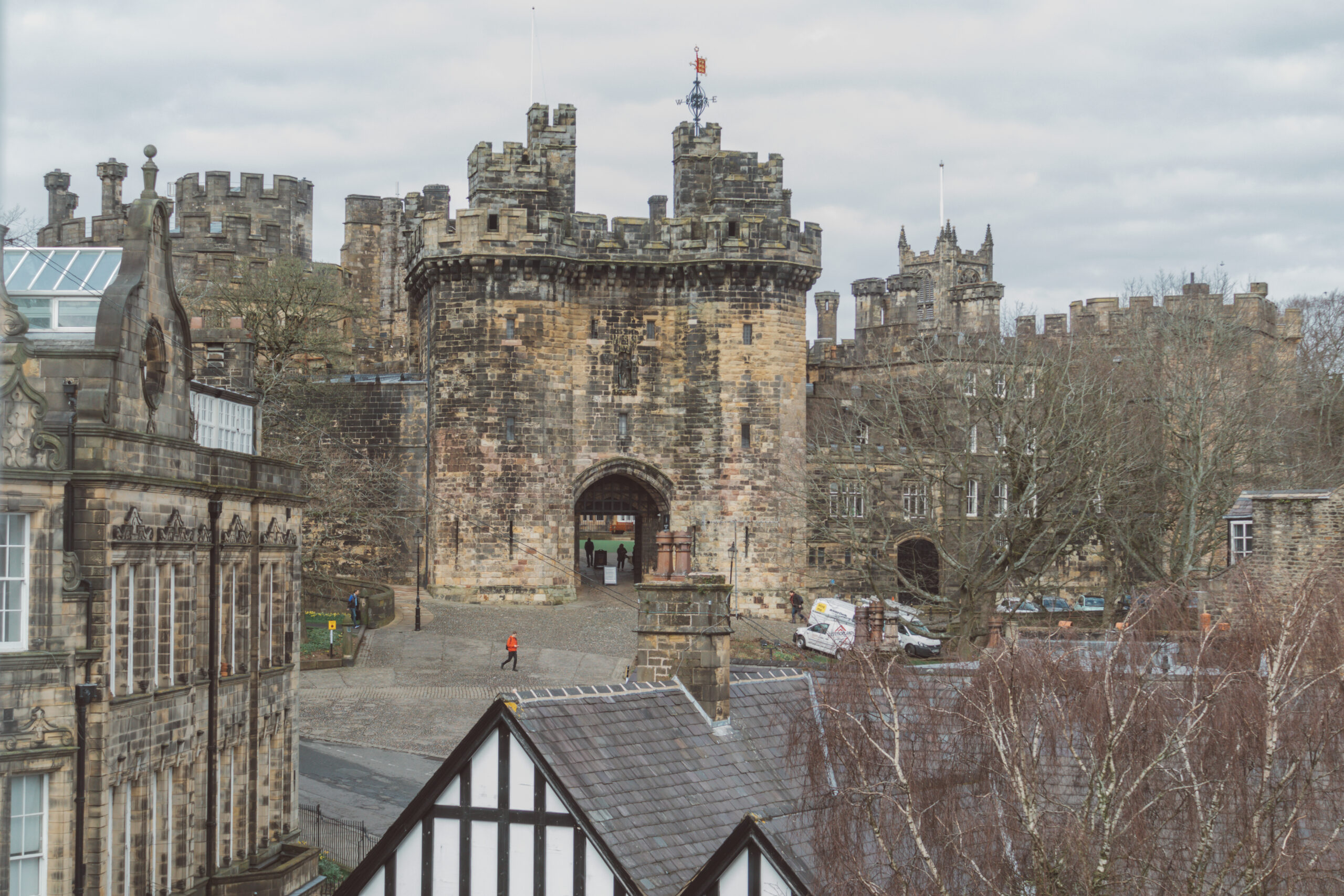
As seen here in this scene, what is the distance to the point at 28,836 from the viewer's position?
14078 millimetres

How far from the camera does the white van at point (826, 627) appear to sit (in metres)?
36.1

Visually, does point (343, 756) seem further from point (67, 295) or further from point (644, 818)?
point (644, 818)

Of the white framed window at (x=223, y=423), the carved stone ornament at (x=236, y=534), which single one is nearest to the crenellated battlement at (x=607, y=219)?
the white framed window at (x=223, y=423)

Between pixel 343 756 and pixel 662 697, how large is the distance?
490 inches

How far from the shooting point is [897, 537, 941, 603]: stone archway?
159ft

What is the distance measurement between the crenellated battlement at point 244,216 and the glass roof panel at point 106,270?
37.0m

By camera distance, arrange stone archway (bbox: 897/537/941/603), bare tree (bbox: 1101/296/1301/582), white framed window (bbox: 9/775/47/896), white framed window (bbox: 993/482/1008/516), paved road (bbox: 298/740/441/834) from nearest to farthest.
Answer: white framed window (bbox: 9/775/47/896) < paved road (bbox: 298/740/441/834) < white framed window (bbox: 993/482/1008/516) < bare tree (bbox: 1101/296/1301/582) < stone archway (bbox: 897/537/941/603)

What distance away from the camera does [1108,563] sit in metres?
40.8

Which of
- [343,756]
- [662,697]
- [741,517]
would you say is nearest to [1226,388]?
[741,517]

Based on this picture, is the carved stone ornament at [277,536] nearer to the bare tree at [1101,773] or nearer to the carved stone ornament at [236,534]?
the carved stone ornament at [236,534]

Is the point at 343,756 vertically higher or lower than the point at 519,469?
lower

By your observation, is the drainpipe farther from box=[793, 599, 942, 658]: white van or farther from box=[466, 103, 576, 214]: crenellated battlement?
box=[466, 103, 576, 214]: crenellated battlement

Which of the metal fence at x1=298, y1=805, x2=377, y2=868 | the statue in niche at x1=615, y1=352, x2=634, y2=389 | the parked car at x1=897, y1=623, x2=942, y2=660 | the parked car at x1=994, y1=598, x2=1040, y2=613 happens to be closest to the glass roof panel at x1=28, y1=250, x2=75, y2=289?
the metal fence at x1=298, y1=805, x2=377, y2=868

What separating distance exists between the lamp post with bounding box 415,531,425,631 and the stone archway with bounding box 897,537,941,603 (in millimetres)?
15492
